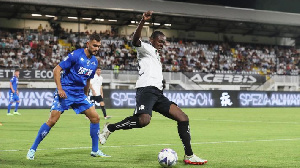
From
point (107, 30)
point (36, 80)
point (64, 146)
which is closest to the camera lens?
point (64, 146)

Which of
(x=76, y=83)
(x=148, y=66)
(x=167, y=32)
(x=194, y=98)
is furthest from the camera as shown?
(x=167, y=32)

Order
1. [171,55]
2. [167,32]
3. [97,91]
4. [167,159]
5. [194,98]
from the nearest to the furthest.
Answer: [167,159]
[97,91]
[194,98]
[171,55]
[167,32]

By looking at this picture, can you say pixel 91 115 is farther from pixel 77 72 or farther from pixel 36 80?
pixel 36 80

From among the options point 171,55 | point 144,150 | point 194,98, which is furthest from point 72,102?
point 171,55

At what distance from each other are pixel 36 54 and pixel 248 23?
22.9 m

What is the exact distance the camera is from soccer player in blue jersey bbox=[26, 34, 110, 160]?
28.8 ft

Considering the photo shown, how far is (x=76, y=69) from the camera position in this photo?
8.91 m

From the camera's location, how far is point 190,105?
1527 inches

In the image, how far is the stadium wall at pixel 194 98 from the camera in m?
34.1

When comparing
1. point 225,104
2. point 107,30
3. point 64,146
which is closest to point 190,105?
point 225,104

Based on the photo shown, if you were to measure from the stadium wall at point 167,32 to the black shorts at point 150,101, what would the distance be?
135 ft

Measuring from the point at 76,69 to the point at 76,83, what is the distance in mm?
246

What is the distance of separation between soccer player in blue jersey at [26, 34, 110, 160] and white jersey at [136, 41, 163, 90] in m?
0.86

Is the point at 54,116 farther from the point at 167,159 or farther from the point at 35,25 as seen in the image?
the point at 35,25
